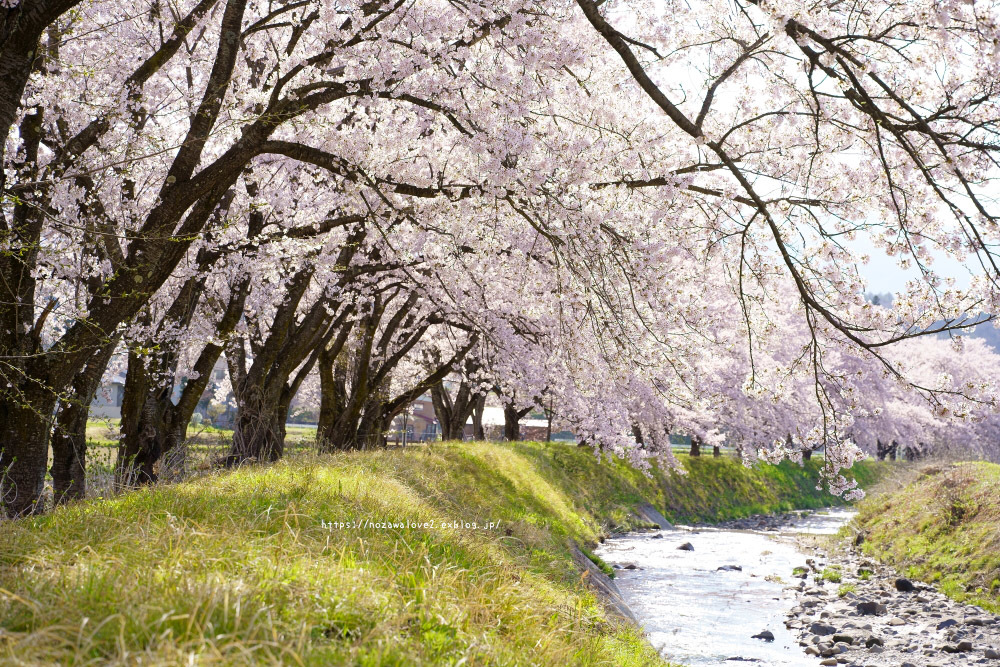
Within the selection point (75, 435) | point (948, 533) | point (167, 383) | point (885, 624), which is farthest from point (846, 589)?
point (75, 435)

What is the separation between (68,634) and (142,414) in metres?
9.49

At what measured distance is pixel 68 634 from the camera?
11.1ft

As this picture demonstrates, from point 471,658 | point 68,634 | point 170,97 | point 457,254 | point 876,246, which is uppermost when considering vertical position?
point 170,97

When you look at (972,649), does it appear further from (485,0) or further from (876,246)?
(485,0)

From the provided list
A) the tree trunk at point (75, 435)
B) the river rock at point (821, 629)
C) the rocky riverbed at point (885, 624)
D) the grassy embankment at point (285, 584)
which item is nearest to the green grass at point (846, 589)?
the rocky riverbed at point (885, 624)

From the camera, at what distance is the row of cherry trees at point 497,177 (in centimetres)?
649

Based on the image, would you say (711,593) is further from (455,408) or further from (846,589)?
(455,408)

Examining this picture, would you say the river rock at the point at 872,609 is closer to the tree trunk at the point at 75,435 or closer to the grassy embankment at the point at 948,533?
the grassy embankment at the point at 948,533

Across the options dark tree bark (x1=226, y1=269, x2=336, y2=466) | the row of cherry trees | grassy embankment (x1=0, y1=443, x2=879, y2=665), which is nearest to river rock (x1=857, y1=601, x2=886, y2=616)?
the row of cherry trees

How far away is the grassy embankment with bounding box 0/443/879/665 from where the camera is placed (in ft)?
11.4

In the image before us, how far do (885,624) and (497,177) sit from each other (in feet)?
32.4

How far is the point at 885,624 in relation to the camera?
39.5 feet

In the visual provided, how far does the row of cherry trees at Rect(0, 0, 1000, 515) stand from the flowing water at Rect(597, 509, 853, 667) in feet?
10.3

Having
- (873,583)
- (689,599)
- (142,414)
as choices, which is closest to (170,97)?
(142,414)
